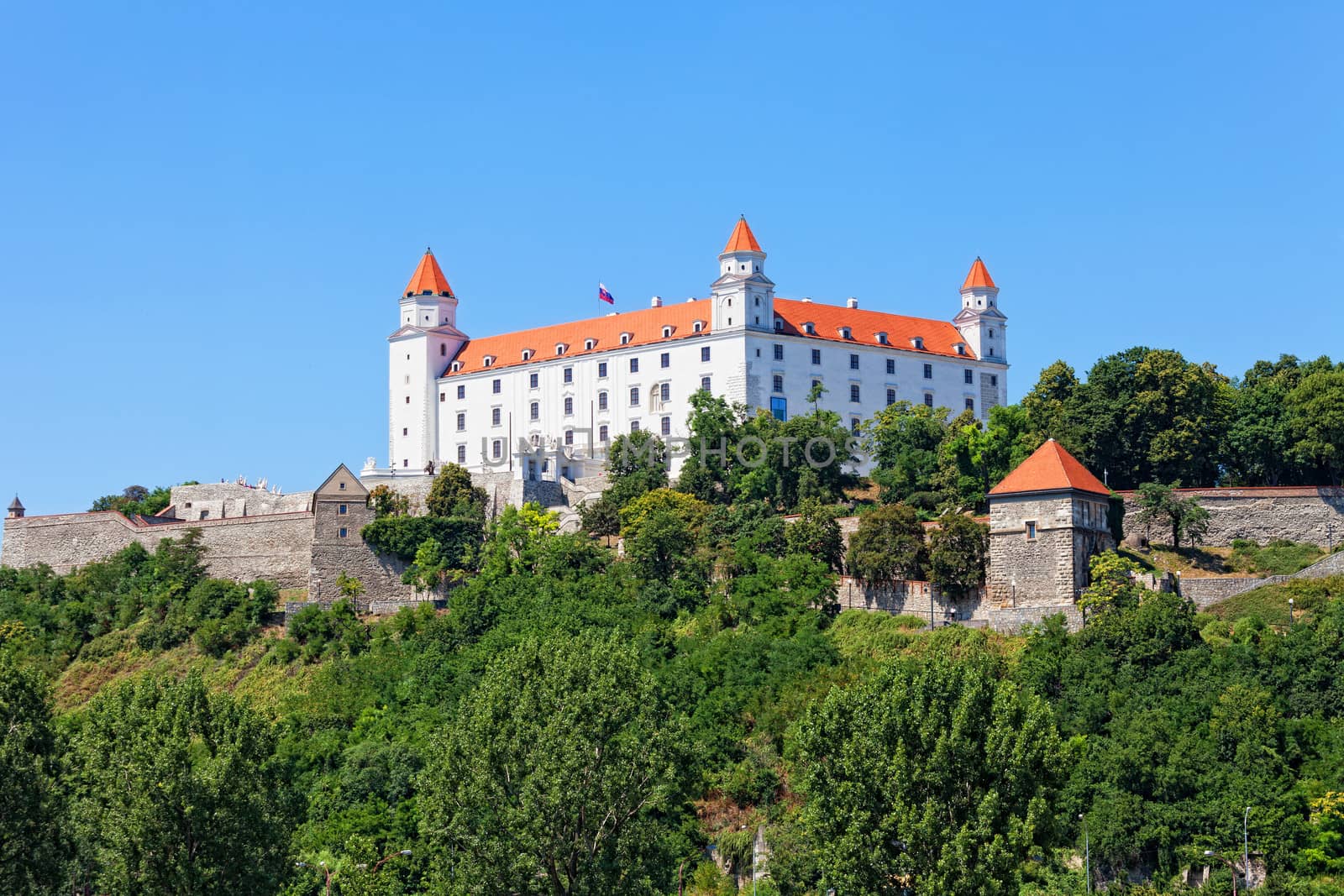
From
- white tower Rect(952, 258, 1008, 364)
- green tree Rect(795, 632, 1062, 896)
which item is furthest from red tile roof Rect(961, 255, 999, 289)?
green tree Rect(795, 632, 1062, 896)

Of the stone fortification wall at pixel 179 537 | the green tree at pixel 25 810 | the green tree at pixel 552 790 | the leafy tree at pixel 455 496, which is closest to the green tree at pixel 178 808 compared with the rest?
the green tree at pixel 25 810

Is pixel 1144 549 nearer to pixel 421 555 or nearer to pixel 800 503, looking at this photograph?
pixel 800 503

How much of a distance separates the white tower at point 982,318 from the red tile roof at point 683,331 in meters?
0.49

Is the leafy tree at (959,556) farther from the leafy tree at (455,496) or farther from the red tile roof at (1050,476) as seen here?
the leafy tree at (455,496)

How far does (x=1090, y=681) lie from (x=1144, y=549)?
9.79 metres

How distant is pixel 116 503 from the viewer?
9169 cm

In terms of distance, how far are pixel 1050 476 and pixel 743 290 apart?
25019mm

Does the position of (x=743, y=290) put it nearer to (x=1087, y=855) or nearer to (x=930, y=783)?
(x=1087, y=855)

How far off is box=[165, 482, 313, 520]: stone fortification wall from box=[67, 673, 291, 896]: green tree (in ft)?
112

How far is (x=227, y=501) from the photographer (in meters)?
82.2

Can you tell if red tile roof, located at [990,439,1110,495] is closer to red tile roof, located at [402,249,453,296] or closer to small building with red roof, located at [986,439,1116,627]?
small building with red roof, located at [986,439,1116,627]

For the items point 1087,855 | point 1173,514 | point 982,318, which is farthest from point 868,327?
point 1087,855

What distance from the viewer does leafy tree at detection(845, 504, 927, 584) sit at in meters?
60.8

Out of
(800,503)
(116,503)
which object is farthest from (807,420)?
(116,503)
